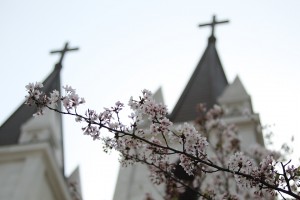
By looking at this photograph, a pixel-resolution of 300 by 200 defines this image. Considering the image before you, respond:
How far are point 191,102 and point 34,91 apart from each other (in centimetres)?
974

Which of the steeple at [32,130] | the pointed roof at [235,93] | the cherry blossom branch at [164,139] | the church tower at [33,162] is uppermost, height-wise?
the pointed roof at [235,93]

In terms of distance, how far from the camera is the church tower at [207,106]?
1044 centimetres

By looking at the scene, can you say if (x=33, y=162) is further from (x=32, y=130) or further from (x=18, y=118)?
(x=18, y=118)

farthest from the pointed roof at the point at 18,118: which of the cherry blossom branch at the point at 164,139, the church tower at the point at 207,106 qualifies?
the cherry blossom branch at the point at 164,139

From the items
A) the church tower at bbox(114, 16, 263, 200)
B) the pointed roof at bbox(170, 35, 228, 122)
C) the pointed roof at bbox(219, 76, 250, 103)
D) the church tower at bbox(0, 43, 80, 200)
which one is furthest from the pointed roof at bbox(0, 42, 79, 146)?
the pointed roof at bbox(219, 76, 250, 103)

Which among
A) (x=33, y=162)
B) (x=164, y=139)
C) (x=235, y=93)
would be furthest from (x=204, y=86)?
(x=164, y=139)

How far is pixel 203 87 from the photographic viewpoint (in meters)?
13.9

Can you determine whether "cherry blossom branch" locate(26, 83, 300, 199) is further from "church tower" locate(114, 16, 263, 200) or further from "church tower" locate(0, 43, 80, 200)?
"church tower" locate(0, 43, 80, 200)

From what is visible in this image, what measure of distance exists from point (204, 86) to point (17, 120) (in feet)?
17.4

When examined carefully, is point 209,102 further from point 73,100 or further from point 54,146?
Answer: point 73,100

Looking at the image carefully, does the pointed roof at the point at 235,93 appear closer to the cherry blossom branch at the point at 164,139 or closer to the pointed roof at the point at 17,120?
the pointed roof at the point at 17,120

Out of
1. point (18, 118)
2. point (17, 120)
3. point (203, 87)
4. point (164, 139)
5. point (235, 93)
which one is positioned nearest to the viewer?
point (164, 139)

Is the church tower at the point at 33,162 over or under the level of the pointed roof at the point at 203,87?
under

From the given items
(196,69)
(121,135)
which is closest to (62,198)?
(196,69)
